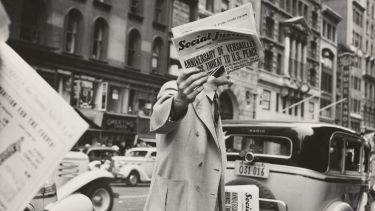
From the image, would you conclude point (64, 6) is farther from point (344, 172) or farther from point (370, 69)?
point (370, 69)

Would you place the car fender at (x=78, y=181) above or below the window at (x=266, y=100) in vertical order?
below

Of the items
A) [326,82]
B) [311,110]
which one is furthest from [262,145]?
[326,82]

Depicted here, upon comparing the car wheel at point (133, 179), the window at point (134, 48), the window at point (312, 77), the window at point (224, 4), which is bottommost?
the car wheel at point (133, 179)

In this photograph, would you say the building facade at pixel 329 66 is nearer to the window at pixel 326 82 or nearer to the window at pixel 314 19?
the window at pixel 326 82

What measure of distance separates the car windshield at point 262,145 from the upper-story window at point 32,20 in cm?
1804

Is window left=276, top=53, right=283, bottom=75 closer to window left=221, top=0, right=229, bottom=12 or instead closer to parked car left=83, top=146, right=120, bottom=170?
window left=221, top=0, right=229, bottom=12

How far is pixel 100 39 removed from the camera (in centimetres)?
2673

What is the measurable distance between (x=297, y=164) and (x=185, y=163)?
3.48 metres

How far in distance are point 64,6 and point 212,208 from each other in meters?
23.2

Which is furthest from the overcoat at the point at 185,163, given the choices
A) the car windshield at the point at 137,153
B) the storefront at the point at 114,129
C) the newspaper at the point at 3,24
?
the storefront at the point at 114,129

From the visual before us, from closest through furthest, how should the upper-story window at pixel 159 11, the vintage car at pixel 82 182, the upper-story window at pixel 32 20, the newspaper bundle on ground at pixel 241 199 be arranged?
the newspaper bundle on ground at pixel 241 199 < the vintage car at pixel 82 182 < the upper-story window at pixel 32 20 < the upper-story window at pixel 159 11

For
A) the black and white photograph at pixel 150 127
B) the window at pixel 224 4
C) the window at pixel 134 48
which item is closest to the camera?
the black and white photograph at pixel 150 127

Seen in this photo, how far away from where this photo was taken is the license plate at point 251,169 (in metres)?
6.25

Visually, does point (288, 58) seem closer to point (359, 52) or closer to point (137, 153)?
point (359, 52)
